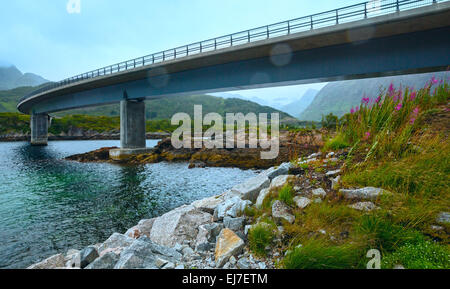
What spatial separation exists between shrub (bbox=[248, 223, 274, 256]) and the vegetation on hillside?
19 millimetres

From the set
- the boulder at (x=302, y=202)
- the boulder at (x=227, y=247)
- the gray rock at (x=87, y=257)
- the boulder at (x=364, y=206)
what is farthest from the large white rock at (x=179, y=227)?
the boulder at (x=364, y=206)

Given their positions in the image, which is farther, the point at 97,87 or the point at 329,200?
the point at 97,87

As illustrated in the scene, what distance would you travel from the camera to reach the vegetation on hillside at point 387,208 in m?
3.39

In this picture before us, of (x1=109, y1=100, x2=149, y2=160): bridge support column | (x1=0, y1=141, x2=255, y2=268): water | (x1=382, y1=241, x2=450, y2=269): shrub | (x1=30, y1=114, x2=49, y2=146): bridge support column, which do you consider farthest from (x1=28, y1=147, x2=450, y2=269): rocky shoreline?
(x1=30, y1=114, x2=49, y2=146): bridge support column

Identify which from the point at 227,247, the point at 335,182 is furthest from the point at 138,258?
the point at 335,182

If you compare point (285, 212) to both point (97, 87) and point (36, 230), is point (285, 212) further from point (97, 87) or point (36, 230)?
point (97, 87)

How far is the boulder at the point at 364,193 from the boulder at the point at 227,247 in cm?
250

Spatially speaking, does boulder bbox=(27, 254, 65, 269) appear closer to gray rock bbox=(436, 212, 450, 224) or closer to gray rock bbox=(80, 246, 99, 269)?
gray rock bbox=(80, 246, 99, 269)

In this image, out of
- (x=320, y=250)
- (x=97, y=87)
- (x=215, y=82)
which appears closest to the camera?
(x=320, y=250)

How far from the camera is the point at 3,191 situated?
16.8m

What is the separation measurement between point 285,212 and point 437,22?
62.1 feet
